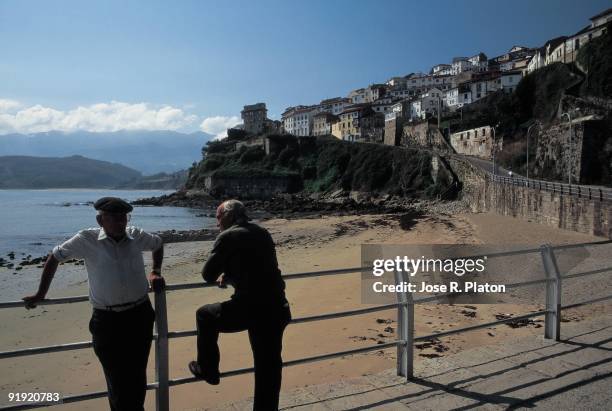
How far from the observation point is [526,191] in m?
27.3

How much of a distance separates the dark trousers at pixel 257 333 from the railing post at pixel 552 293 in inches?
138

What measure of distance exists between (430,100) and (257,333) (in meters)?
93.3

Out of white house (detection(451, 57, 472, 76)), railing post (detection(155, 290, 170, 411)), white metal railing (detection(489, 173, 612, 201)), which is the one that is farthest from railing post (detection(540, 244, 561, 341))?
white house (detection(451, 57, 472, 76))

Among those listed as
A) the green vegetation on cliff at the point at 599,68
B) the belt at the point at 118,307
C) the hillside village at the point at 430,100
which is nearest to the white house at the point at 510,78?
the hillside village at the point at 430,100

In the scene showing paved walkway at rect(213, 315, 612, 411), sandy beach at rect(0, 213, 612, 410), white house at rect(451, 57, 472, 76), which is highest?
white house at rect(451, 57, 472, 76)

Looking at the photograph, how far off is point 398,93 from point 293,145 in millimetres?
30655

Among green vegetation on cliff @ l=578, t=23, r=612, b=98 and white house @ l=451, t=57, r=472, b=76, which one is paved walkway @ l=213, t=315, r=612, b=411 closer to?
green vegetation on cliff @ l=578, t=23, r=612, b=98

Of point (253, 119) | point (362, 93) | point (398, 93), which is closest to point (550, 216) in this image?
point (398, 93)

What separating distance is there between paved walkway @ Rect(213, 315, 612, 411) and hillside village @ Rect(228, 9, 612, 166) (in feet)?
179

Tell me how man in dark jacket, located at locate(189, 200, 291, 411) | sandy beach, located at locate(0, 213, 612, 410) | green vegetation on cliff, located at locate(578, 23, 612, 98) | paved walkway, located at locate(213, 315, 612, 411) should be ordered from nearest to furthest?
man in dark jacket, located at locate(189, 200, 291, 411) < paved walkway, located at locate(213, 315, 612, 411) < sandy beach, located at locate(0, 213, 612, 410) < green vegetation on cliff, located at locate(578, 23, 612, 98)

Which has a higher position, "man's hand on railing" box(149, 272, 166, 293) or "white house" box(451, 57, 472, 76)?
"white house" box(451, 57, 472, 76)

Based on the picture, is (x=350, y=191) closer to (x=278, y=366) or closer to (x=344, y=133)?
(x=344, y=133)

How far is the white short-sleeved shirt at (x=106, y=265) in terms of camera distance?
9.86 feet

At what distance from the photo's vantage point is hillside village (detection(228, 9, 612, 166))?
6122cm
